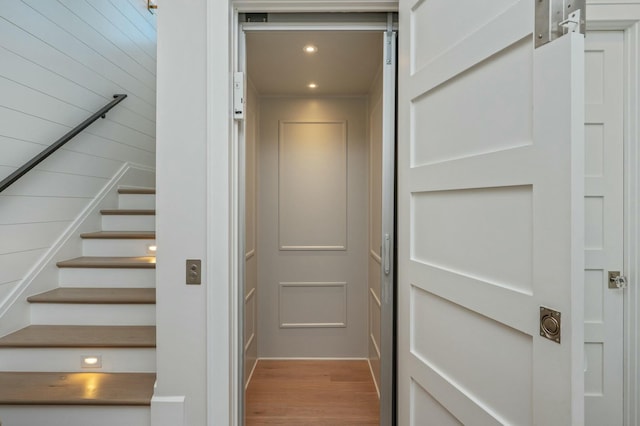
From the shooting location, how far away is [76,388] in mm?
1484

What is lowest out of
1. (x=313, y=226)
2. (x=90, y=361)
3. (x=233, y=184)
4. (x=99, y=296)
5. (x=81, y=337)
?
(x=90, y=361)

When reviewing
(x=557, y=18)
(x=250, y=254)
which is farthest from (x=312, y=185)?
(x=557, y=18)

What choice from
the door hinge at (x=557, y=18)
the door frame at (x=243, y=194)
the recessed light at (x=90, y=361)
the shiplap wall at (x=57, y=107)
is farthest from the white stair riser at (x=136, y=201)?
the door hinge at (x=557, y=18)

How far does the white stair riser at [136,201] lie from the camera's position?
110 inches

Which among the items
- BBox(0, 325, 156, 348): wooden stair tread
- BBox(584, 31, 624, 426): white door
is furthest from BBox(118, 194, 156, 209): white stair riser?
BBox(584, 31, 624, 426): white door

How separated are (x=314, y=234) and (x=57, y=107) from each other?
6.65 ft

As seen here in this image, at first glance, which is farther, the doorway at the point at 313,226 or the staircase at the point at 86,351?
the doorway at the point at 313,226

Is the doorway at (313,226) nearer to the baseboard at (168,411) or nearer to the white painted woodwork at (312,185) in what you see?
the white painted woodwork at (312,185)

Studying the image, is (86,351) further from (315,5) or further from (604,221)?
(604,221)

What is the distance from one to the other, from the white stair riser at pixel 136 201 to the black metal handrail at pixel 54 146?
0.65m

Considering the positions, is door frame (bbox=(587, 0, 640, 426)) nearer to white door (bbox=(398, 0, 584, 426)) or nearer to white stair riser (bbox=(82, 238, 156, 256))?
white door (bbox=(398, 0, 584, 426))

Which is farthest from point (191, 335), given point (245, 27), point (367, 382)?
point (367, 382)

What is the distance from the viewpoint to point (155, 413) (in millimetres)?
1339

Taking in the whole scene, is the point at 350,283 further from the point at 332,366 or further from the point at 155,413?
the point at 155,413
